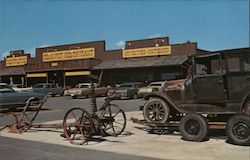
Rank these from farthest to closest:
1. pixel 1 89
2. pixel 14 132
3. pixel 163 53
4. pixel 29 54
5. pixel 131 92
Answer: pixel 29 54 → pixel 163 53 → pixel 131 92 → pixel 1 89 → pixel 14 132

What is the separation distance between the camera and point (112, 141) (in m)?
A: 11.2

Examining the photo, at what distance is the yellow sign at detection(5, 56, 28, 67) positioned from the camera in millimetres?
61194

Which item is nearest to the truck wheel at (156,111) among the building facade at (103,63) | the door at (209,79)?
the door at (209,79)

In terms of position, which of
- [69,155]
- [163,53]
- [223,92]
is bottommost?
[69,155]

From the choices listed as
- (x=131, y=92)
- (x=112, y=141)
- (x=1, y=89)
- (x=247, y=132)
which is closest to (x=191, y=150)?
(x=247, y=132)

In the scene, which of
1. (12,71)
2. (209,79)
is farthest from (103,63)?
(209,79)

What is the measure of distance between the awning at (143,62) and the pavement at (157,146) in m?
27.1

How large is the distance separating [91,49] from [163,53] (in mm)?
11395

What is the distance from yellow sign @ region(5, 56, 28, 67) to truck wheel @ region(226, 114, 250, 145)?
54097mm

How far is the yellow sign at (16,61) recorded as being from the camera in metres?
61.2

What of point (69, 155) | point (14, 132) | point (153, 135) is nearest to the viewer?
point (69, 155)

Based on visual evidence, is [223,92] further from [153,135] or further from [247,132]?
[153,135]

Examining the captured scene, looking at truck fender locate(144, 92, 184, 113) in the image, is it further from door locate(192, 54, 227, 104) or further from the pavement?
the pavement

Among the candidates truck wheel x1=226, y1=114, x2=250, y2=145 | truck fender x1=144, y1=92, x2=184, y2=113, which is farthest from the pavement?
truck fender x1=144, y1=92, x2=184, y2=113
